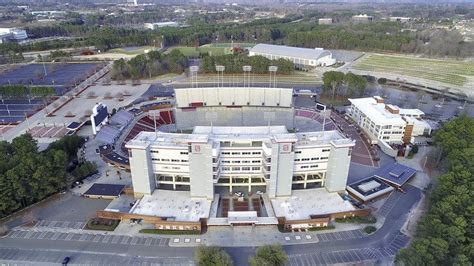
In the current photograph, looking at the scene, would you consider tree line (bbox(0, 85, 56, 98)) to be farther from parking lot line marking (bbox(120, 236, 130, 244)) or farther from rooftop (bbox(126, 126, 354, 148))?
parking lot line marking (bbox(120, 236, 130, 244))

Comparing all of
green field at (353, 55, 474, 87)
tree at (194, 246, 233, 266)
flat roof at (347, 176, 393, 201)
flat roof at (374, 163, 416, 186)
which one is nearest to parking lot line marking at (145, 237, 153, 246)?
tree at (194, 246, 233, 266)

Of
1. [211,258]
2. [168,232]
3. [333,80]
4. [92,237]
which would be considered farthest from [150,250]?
[333,80]

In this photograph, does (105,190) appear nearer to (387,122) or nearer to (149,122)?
(149,122)

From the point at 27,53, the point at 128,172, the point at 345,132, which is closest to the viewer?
the point at 128,172

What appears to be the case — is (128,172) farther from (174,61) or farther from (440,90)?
(440,90)

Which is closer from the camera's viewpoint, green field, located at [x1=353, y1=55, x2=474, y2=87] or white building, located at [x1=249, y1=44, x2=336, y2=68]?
green field, located at [x1=353, y1=55, x2=474, y2=87]

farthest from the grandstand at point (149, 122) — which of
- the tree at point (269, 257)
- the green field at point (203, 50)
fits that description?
the green field at point (203, 50)

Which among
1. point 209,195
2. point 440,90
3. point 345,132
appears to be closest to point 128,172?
point 209,195
